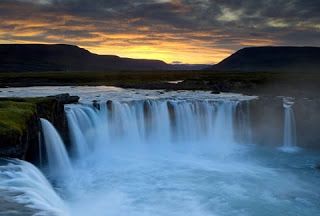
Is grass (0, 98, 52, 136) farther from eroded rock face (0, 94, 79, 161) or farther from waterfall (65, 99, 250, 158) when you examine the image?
waterfall (65, 99, 250, 158)

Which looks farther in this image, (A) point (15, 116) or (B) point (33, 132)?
(B) point (33, 132)

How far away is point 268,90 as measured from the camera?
49781 millimetres

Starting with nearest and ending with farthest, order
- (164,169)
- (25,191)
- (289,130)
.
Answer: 1. (25,191)
2. (164,169)
3. (289,130)

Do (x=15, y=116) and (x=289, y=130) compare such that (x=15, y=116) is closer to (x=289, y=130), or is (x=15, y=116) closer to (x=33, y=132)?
(x=33, y=132)

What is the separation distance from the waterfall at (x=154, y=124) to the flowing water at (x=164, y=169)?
0.26 feet

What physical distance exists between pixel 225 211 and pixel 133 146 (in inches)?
499

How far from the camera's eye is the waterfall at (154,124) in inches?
984

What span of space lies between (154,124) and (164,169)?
821 centimetres

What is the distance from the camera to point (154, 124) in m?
29.6

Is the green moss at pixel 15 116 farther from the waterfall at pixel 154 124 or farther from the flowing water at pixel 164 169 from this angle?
the waterfall at pixel 154 124

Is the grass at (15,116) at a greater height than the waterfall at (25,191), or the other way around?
the grass at (15,116)

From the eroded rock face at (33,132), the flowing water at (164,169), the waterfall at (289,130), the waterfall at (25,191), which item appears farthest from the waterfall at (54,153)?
the waterfall at (289,130)

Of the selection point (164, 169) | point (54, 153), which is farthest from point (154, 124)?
point (54, 153)

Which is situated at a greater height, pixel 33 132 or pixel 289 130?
pixel 33 132
